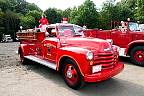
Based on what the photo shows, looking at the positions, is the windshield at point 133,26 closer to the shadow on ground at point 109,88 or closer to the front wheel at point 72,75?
the shadow on ground at point 109,88

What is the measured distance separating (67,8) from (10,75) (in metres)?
75.7

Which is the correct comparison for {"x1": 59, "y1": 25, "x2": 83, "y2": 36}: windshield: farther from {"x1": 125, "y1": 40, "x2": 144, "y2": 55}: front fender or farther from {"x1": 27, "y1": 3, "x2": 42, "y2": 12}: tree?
{"x1": 27, "y1": 3, "x2": 42, "y2": 12}: tree

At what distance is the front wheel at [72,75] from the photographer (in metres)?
6.49

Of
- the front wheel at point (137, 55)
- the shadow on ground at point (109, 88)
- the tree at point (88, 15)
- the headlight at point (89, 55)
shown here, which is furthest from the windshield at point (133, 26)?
the tree at point (88, 15)

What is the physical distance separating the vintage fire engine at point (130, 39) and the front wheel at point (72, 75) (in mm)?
2991

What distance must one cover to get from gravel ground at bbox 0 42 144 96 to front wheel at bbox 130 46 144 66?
73 centimetres

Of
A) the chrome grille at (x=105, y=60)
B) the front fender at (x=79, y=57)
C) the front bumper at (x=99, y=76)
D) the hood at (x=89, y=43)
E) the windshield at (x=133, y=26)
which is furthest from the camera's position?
the windshield at (x=133, y=26)

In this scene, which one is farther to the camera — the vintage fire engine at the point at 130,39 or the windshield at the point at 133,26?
the windshield at the point at 133,26

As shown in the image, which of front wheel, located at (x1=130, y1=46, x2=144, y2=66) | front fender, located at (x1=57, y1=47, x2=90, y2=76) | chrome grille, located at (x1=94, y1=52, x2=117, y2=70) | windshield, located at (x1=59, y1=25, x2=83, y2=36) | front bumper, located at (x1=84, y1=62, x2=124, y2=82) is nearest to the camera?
front bumper, located at (x1=84, y1=62, x2=124, y2=82)

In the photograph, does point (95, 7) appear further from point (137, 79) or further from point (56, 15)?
point (137, 79)

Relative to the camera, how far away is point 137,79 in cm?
777

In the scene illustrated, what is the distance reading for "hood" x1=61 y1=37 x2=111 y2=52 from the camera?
6.71m

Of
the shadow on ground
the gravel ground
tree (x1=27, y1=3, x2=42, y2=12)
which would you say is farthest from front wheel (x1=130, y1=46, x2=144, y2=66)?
tree (x1=27, y1=3, x2=42, y2=12)

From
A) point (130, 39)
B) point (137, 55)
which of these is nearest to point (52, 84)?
point (137, 55)
